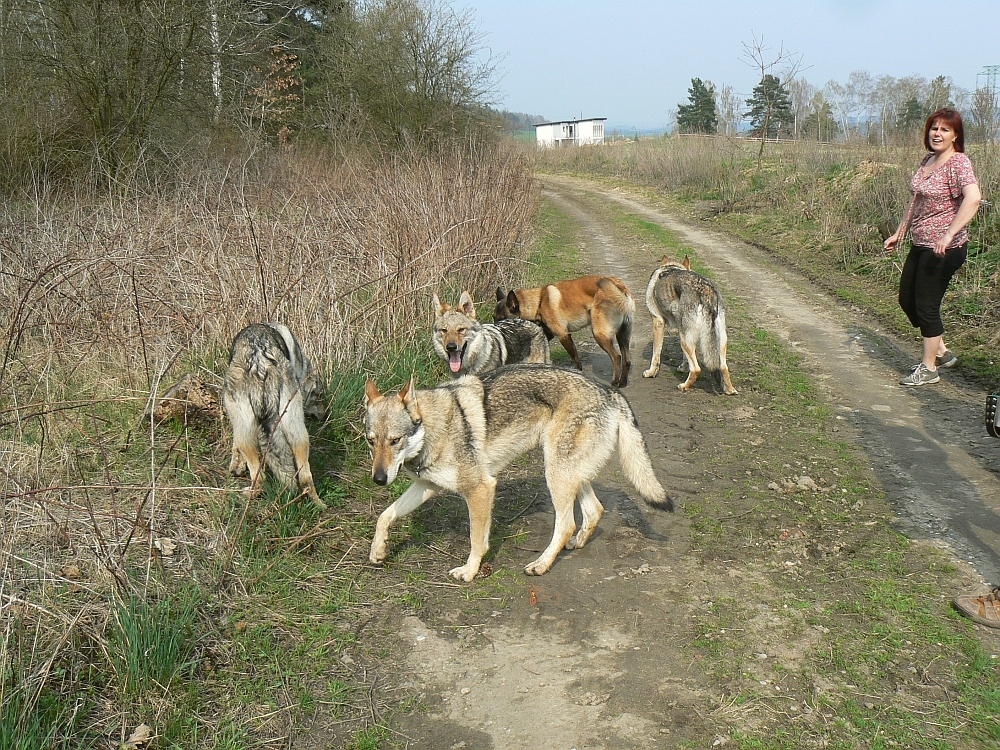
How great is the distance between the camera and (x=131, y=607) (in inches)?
132

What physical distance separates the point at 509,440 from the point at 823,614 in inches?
80.4

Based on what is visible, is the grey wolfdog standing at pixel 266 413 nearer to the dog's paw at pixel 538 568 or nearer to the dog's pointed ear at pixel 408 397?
the dog's pointed ear at pixel 408 397

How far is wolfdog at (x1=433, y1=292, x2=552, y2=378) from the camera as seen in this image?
6.93 m

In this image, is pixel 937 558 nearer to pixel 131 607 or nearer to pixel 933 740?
pixel 933 740

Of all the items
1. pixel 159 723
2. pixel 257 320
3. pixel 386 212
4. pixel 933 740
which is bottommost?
pixel 933 740

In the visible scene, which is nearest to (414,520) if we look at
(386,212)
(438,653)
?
(438,653)

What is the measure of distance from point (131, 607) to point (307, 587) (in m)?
1.14

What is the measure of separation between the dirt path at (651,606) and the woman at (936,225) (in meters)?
0.60

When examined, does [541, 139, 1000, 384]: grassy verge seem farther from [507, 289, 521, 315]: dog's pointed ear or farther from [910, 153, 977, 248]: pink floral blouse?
[507, 289, 521, 315]: dog's pointed ear

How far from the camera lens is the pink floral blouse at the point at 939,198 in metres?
6.97

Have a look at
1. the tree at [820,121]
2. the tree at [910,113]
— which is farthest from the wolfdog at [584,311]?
the tree at [820,121]

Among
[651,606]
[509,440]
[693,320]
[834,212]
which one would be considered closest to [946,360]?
[693,320]

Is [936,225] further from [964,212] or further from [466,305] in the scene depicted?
[466,305]

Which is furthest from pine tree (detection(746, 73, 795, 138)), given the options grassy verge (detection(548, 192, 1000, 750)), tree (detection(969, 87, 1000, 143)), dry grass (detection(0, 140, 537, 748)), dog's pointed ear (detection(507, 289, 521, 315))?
grassy verge (detection(548, 192, 1000, 750))
